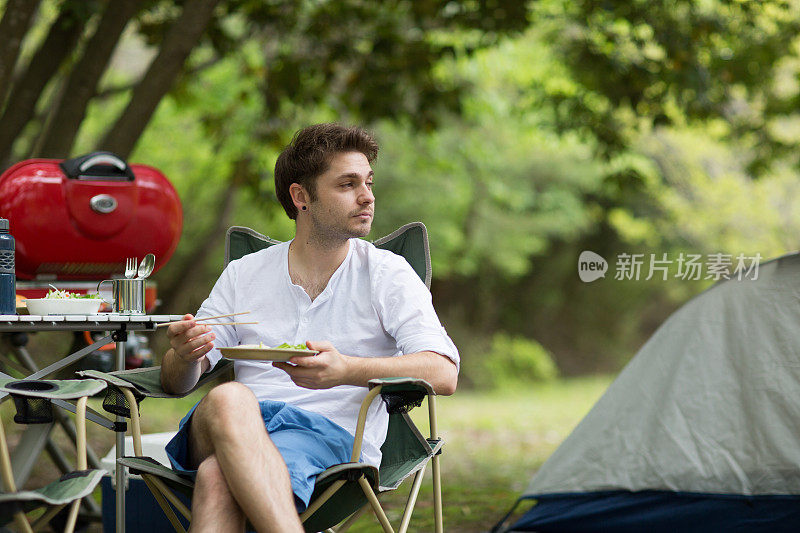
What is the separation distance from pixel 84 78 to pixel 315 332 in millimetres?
2279

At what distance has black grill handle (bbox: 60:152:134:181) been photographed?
9.67 ft

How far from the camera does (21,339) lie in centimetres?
330

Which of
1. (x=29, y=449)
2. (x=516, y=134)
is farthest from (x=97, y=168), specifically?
(x=516, y=134)

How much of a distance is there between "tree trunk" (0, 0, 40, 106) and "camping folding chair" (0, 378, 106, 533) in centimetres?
186

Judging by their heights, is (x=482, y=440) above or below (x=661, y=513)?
below

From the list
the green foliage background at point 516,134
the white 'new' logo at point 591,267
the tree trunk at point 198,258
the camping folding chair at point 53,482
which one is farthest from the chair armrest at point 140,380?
the white 'new' logo at point 591,267

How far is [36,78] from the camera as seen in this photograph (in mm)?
4039

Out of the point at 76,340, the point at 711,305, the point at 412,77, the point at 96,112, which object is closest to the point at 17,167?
the point at 76,340

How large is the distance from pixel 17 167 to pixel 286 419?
1496 mm

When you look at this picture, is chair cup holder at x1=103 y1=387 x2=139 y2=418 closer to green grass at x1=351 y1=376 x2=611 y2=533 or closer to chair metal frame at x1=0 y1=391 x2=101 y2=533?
chair metal frame at x1=0 y1=391 x2=101 y2=533

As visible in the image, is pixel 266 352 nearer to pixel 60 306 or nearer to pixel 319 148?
pixel 319 148

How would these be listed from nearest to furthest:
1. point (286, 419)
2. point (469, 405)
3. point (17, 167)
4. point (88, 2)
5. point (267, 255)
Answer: point (286, 419) → point (267, 255) → point (17, 167) → point (88, 2) → point (469, 405)

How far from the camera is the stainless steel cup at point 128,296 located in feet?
7.72

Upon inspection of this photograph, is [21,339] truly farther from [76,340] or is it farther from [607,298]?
[607,298]
